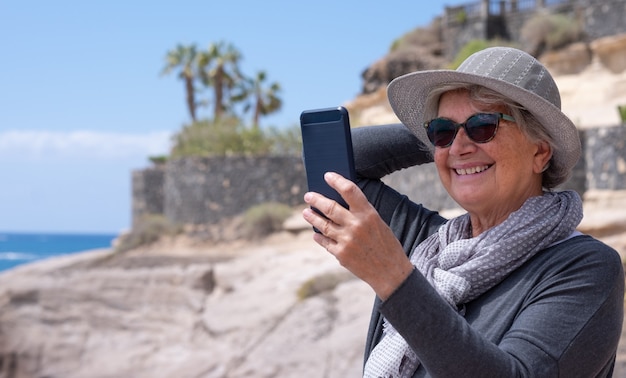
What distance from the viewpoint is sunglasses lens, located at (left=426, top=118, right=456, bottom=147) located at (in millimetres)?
1989

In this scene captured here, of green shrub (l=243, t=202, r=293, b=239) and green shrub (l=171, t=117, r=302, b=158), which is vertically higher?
green shrub (l=171, t=117, r=302, b=158)

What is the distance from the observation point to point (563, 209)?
1894mm

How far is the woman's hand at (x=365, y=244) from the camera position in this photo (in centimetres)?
157

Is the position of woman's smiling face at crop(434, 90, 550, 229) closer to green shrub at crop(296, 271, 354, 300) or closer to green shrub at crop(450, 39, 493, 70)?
green shrub at crop(296, 271, 354, 300)

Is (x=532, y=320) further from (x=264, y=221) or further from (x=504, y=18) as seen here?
(x=504, y=18)

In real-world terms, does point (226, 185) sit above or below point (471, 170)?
below

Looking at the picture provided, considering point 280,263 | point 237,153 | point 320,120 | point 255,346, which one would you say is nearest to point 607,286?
point 320,120

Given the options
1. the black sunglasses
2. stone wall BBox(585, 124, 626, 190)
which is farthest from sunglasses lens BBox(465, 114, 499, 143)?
stone wall BBox(585, 124, 626, 190)

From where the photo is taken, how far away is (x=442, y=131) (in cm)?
201

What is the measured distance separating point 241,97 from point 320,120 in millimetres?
34623

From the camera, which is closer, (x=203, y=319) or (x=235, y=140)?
(x=203, y=319)

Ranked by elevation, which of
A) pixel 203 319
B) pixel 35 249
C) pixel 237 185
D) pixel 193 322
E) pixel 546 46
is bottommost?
pixel 35 249

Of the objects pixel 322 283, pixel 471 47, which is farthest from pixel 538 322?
pixel 471 47

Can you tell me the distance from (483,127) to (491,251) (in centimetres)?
29
